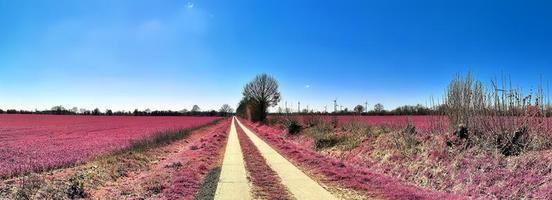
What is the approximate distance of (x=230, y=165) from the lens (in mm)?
17484

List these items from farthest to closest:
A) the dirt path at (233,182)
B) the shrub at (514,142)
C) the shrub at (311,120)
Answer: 1. the shrub at (311,120)
2. the shrub at (514,142)
3. the dirt path at (233,182)

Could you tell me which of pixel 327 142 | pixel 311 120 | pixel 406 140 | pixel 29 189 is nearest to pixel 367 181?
pixel 406 140

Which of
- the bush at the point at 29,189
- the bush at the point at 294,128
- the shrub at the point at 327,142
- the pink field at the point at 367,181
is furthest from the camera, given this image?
the bush at the point at 294,128

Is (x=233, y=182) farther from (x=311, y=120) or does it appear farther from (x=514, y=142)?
(x=311, y=120)

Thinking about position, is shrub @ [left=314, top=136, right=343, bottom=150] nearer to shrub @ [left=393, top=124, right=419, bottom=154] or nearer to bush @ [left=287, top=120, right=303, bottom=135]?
shrub @ [left=393, top=124, right=419, bottom=154]

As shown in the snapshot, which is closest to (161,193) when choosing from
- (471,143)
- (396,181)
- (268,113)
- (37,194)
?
(37,194)

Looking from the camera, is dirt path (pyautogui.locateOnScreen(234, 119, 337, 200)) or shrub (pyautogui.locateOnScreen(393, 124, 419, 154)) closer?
dirt path (pyautogui.locateOnScreen(234, 119, 337, 200))

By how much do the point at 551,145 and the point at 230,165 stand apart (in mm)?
11611

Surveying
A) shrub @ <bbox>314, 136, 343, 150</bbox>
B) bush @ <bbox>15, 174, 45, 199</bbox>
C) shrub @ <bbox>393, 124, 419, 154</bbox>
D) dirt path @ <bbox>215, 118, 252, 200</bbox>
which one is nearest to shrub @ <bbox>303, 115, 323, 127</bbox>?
shrub @ <bbox>314, 136, 343, 150</bbox>

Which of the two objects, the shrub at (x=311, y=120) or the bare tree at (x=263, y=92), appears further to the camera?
the bare tree at (x=263, y=92)

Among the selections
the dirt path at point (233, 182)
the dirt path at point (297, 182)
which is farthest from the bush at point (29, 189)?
the dirt path at point (297, 182)

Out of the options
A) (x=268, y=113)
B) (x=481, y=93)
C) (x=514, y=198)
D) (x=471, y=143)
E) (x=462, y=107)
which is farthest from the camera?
(x=268, y=113)

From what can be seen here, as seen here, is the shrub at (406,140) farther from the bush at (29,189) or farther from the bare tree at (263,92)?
the bare tree at (263,92)

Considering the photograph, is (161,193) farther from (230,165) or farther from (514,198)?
(514,198)
